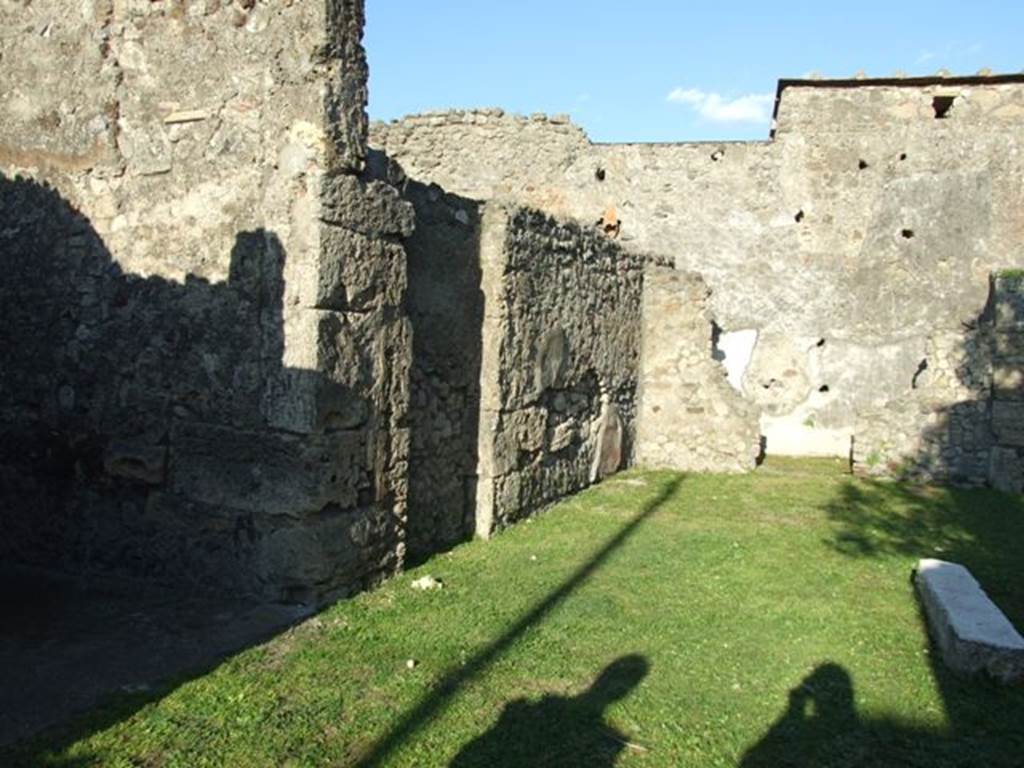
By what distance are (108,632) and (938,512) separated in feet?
24.1

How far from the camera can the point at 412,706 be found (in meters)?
3.56

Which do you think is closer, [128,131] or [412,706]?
[412,706]

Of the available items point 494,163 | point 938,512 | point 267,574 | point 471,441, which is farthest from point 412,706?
point 494,163

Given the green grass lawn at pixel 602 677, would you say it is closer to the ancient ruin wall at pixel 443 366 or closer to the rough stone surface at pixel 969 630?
the rough stone surface at pixel 969 630

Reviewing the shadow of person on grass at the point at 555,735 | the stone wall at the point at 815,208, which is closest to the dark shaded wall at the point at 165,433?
the shadow of person on grass at the point at 555,735

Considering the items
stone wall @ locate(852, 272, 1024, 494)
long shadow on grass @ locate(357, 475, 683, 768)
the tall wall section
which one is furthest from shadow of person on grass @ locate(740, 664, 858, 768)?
stone wall @ locate(852, 272, 1024, 494)

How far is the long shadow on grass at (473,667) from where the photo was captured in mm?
3248

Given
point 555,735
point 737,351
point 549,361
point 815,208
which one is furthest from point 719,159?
point 555,735

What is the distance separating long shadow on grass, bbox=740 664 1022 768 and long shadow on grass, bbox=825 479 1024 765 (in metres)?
0.01

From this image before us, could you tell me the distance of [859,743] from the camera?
135 inches

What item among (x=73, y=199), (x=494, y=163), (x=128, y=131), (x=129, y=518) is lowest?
(x=129, y=518)

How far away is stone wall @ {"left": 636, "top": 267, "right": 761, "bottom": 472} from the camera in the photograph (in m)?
10.3

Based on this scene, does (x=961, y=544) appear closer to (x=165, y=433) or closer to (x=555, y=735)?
(x=555, y=735)

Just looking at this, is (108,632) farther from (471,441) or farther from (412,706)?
(471,441)
